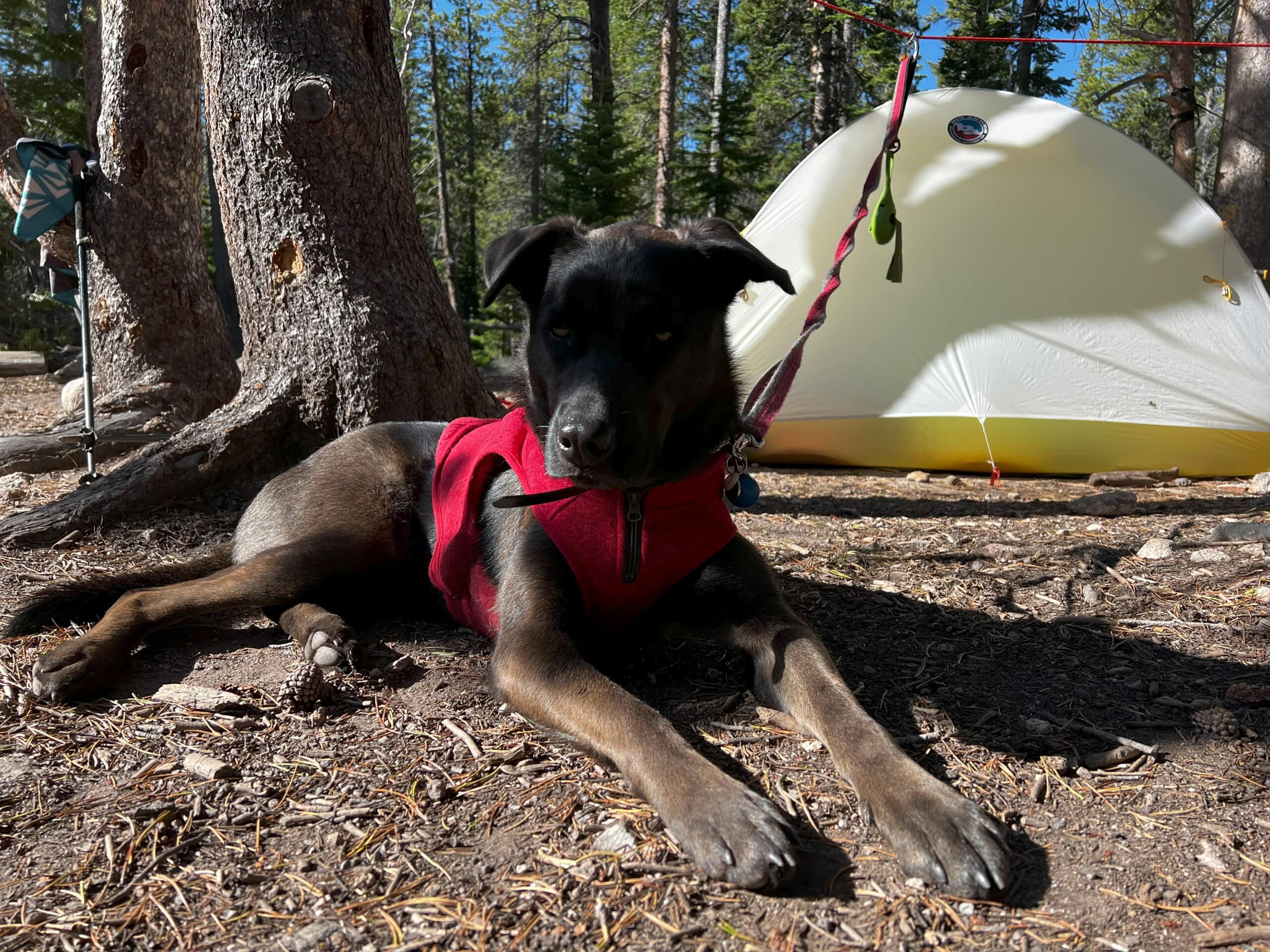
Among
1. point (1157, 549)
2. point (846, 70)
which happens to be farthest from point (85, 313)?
point (846, 70)

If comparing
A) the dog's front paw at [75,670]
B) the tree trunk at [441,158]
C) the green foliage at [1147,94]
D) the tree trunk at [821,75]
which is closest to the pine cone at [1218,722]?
the dog's front paw at [75,670]

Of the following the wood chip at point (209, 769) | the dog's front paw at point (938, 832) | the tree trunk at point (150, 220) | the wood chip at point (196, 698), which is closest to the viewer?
the dog's front paw at point (938, 832)

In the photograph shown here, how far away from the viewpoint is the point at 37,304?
22703 millimetres

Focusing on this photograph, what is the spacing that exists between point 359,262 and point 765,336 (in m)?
3.55

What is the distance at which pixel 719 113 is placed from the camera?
18.6 m

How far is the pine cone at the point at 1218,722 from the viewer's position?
2291 mm

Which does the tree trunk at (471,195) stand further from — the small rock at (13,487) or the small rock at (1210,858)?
the small rock at (1210,858)

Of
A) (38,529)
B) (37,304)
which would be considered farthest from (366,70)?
(37,304)

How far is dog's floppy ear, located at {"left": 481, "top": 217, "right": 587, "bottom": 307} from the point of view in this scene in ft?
8.62

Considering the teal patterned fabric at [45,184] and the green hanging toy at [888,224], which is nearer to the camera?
the green hanging toy at [888,224]

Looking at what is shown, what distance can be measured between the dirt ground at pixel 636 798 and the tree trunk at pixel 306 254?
95cm

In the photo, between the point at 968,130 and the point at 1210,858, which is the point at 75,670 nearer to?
the point at 1210,858

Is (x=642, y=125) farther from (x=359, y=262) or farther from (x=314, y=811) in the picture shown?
(x=314, y=811)

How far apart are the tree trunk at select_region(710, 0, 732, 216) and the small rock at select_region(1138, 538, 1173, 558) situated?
48.8 ft
